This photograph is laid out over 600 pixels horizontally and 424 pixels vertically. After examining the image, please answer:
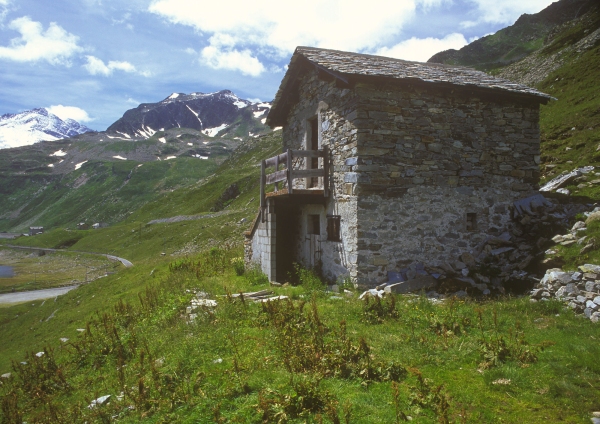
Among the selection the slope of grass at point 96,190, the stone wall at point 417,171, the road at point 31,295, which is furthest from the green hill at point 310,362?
the slope of grass at point 96,190

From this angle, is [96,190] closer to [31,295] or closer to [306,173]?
[31,295]

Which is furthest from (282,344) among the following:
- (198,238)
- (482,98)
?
(198,238)

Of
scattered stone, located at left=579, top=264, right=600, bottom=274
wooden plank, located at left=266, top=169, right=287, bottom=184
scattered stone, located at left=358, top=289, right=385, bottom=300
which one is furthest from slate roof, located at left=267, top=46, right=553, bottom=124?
scattered stone, located at left=579, top=264, right=600, bottom=274

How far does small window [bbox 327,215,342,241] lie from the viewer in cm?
1240

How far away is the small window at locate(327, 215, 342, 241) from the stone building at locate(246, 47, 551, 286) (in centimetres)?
3

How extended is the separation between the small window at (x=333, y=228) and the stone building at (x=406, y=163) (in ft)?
0.11

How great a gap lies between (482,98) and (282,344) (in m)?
10.4

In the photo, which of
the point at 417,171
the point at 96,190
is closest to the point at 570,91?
the point at 417,171

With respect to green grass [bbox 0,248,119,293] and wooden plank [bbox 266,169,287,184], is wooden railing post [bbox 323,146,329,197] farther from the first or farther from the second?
green grass [bbox 0,248,119,293]

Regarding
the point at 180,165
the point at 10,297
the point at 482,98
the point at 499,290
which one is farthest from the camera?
the point at 180,165

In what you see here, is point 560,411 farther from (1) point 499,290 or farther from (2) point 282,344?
(1) point 499,290

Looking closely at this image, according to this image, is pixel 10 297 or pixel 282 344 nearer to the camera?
pixel 282 344

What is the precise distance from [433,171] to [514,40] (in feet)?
379

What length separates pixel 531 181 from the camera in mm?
13516
